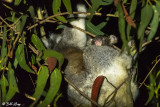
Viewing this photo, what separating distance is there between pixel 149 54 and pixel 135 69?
2.53 ft

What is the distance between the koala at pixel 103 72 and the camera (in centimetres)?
267

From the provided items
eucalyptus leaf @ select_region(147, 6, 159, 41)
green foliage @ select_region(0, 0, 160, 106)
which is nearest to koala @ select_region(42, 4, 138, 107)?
green foliage @ select_region(0, 0, 160, 106)

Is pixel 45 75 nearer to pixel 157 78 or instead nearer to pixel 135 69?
pixel 135 69

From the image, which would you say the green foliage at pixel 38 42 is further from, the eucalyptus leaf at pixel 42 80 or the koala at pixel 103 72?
the koala at pixel 103 72

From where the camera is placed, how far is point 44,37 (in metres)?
3.25

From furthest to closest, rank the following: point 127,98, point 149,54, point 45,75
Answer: point 149,54
point 127,98
point 45,75

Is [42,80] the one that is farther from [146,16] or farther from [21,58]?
[146,16]

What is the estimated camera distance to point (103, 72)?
2695 mm

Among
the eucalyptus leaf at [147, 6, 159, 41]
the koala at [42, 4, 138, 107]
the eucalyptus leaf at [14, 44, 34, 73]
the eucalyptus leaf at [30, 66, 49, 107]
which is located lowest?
the koala at [42, 4, 138, 107]

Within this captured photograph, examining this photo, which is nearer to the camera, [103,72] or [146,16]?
[146,16]

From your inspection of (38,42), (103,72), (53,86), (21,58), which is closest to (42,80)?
(53,86)

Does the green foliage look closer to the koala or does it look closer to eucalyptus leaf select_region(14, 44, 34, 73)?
eucalyptus leaf select_region(14, 44, 34, 73)

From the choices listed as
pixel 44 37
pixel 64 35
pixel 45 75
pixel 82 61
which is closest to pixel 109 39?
pixel 82 61

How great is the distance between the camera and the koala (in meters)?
2.67
